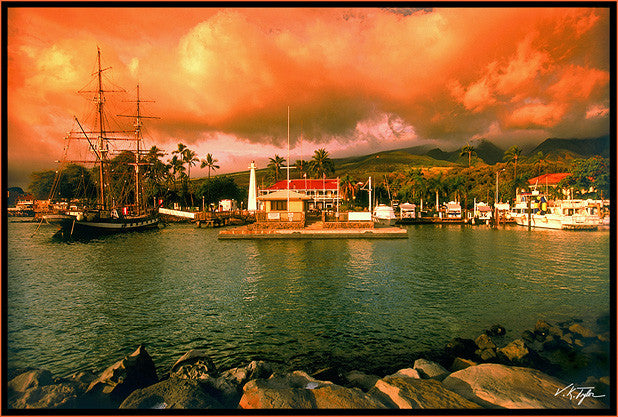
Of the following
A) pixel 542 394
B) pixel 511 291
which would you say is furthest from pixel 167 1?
pixel 511 291

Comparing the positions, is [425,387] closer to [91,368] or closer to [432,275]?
[91,368]

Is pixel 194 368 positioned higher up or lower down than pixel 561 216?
lower down

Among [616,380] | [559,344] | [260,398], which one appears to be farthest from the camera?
[559,344]

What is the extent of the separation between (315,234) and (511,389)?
2952cm

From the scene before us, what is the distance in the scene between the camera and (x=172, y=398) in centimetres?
566

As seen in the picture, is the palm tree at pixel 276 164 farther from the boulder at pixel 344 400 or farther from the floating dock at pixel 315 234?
the boulder at pixel 344 400

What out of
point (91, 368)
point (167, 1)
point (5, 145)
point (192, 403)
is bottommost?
point (91, 368)

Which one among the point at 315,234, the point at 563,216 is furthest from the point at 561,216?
the point at 315,234

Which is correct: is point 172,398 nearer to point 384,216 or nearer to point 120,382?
point 120,382

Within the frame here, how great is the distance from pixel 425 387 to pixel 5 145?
831cm

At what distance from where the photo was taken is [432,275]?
1900 cm

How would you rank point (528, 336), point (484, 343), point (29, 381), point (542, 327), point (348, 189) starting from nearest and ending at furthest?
point (29, 381), point (484, 343), point (528, 336), point (542, 327), point (348, 189)

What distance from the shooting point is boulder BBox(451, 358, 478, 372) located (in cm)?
789

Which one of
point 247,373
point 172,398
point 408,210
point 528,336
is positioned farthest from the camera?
point 408,210
